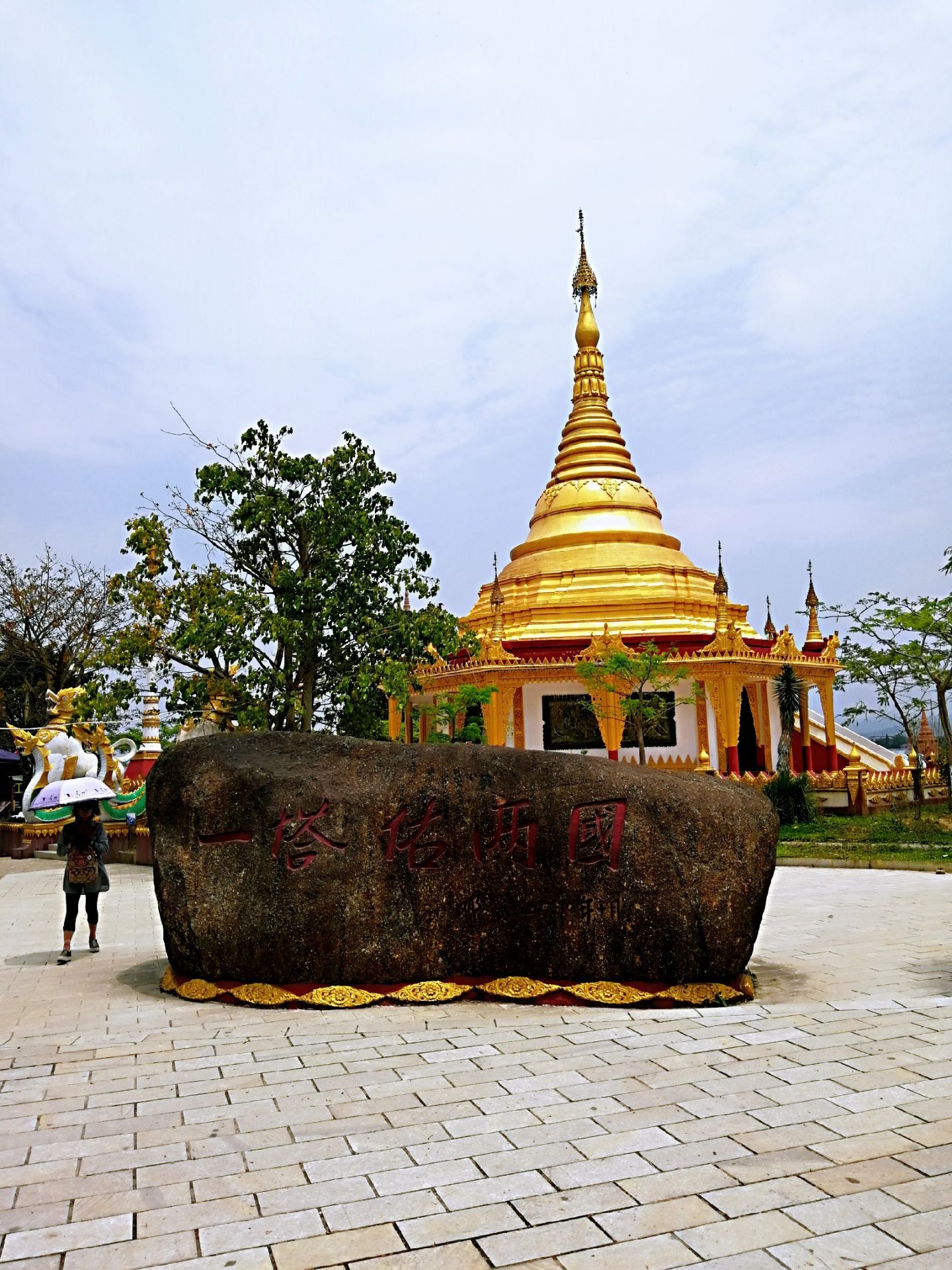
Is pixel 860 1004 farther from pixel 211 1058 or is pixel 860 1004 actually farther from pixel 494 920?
pixel 211 1058

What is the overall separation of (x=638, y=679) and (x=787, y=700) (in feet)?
15.5

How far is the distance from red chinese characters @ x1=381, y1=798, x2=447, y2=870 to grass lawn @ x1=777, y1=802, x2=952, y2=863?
11272 millimetres

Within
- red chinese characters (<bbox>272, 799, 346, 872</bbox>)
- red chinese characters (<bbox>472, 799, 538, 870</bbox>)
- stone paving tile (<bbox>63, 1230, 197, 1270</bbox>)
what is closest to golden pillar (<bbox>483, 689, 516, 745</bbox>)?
red chinese characters (<bbox>472, 799, 538, 870</bbox>)

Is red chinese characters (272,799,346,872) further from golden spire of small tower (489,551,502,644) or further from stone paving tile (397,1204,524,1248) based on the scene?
golden spire of small tower (489,551,502,644)

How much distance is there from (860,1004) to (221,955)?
4916 mm

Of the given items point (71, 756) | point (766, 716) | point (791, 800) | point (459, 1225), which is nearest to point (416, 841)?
point (459, 1225)

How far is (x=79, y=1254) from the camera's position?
3.96 m

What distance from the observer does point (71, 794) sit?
405 inches

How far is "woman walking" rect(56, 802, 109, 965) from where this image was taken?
33.6ft

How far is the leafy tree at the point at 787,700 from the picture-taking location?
26719mm

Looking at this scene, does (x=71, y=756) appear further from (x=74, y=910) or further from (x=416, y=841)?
(x=416, y=841)

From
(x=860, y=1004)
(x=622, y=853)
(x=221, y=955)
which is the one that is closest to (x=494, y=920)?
(x=622, y=853)

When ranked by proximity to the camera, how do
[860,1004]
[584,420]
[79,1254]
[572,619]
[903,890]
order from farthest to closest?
[584,420] → [572,619] → [903,890] → [860,1004] → [79,1254]

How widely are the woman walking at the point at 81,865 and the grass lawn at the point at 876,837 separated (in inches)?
461
